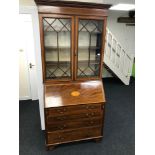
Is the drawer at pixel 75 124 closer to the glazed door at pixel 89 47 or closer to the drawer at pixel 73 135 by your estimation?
the drawer at pixel 73 135

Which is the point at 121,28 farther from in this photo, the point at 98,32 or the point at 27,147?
the point at 27,147

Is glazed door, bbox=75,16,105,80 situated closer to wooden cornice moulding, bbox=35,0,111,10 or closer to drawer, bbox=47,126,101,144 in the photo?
wooden cornice moulding, bbox=35,0,111,10

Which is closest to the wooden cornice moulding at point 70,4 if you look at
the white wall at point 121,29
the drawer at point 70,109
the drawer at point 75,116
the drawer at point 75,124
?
the drawer at point 70,109

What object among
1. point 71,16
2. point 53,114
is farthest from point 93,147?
point 71,16

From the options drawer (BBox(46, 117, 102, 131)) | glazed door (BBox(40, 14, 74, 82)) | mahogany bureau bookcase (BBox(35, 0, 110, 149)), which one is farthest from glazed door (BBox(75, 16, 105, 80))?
drawer (BBox(46, 117, 102, 131))

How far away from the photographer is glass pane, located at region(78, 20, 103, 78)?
2004 millimetres

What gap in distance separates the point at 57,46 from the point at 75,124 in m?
1.16

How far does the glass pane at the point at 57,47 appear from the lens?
6.17 ft

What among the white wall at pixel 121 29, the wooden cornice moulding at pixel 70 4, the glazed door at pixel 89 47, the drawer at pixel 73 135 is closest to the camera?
the wooden cornice moulding at pixel 70 4

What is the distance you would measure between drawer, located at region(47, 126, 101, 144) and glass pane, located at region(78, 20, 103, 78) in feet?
2.74

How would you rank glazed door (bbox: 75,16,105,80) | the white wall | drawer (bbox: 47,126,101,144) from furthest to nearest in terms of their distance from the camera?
the white wall, drawer (bbox: 47,126,101,144), glazed door (bbox: 75,16,105,80)

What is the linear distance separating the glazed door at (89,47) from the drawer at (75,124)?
0.63 m

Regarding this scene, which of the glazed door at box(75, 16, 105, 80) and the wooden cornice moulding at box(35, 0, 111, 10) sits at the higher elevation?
the wooden cornice moulding at box(35, 0, 111, 10)
